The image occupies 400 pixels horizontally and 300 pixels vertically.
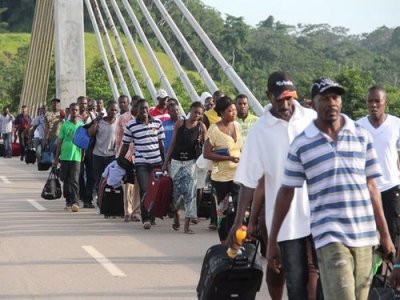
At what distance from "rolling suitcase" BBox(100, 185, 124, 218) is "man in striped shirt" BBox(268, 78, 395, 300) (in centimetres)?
899

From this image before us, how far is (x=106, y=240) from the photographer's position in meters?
12.1

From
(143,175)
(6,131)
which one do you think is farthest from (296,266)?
(6,131)

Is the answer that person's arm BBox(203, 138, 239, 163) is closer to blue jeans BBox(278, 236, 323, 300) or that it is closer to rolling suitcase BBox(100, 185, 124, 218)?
rolling suitcase BBox(100, 185, 124, 218)

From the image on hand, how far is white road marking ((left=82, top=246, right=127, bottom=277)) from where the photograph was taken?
31.7ft

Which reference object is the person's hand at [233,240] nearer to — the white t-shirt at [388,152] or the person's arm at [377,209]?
the person's arm at [377,209]

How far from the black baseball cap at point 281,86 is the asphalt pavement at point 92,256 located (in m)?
2.54

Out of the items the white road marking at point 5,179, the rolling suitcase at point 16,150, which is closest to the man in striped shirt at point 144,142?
the white road marking at point 5,179

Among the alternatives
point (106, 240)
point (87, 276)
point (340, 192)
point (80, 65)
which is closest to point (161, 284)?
point (87, 276)

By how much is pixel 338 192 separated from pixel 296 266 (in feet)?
2.64

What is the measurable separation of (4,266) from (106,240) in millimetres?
2140

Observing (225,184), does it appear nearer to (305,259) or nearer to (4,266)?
(4,266)

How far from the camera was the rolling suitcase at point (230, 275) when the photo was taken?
21.7 feet

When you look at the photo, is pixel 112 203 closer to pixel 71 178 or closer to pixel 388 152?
pixel 71 178

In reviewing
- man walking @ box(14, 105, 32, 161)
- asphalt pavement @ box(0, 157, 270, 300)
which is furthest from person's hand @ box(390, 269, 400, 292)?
man walking @ box(14, 105, 32, 161)
